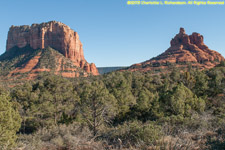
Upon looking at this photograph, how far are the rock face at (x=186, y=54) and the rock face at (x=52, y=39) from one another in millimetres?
55460

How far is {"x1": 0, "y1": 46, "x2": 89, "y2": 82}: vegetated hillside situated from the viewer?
92.8 m

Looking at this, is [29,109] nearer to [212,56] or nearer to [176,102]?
[176,102]

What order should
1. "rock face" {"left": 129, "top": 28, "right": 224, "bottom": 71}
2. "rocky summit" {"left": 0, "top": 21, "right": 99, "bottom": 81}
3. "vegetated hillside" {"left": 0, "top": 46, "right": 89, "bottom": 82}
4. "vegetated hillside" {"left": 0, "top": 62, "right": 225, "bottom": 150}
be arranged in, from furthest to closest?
1. "rocky summit" {"left": 0, "top": 21, "right": 99, "bottom": 81}
2. "vegetated hillside" {"left": 0, "top": 46, "right": 89, "bottom": 82}
3. "rock face" {"left": 129, "top": 28, "right": 224, "bottom": 71}
4. "vegetated hillside" {"left": 0, "top": 62, "right": 225, "bottom": 150}

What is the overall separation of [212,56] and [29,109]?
104m

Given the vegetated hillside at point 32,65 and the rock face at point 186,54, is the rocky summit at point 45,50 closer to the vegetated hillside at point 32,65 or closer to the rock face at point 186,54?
the vegetated hillside at point 32,65

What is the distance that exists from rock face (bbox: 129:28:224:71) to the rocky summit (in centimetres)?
4706

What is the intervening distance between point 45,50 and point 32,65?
2338 cm

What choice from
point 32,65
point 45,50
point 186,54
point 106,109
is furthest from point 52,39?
point 106,109

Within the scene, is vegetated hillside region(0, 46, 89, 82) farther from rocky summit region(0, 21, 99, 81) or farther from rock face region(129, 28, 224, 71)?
rock face region(129, 28, 224, 71)

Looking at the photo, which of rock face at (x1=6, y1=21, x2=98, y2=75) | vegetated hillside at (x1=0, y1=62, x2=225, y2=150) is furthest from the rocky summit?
vegetated hillside at (x1=0, y1=62, x2=225, y2=150)

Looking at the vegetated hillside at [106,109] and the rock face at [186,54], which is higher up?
the rock face at [186,54]

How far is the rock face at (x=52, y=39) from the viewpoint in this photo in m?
132

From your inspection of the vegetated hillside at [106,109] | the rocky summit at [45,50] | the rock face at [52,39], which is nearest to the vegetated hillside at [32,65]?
the rocky summit at [45,50]

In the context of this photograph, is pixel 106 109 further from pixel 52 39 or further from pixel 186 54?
pixel 52 39
